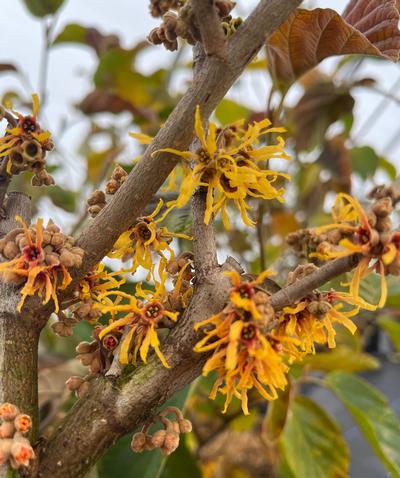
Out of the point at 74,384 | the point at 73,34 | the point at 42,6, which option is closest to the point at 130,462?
the point at 74,384

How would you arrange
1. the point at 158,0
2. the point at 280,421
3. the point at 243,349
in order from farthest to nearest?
the point at 280,421 → the point at 158,0 → the point at 243,349

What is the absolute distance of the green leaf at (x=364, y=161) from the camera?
1.06 meters

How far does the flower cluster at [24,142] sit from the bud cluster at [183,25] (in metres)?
0.09

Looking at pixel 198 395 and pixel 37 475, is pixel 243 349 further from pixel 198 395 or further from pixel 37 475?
pixel 198 395

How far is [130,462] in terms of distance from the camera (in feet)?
1.66

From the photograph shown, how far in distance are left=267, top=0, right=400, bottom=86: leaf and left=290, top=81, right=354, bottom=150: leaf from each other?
0.90 feet

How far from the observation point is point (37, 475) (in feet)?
1.07

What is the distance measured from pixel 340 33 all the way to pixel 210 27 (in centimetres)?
21

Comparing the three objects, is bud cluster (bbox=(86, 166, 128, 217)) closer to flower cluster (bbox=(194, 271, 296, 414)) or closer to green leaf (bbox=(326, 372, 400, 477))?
flower cluster (bbox=(194, 271, 296, 414))

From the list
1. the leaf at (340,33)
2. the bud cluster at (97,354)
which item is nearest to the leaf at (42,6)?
the leaf at (340,33)

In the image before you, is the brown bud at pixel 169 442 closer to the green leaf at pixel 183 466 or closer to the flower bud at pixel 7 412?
the flower bud at pixel 7 412

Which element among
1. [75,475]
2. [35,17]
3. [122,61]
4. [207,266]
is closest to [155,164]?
[207,266]

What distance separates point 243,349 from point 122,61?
0.90 m

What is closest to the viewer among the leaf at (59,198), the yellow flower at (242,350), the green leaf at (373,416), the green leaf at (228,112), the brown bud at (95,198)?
the yellow flower at (242,350)
